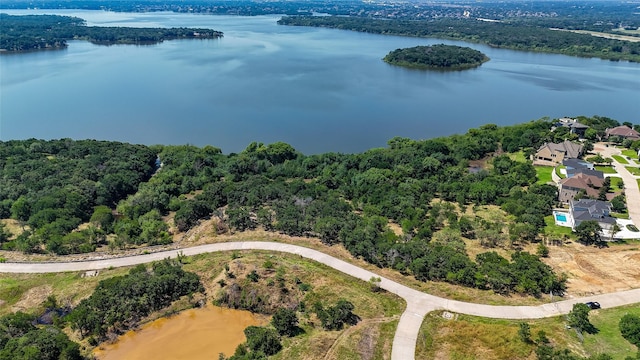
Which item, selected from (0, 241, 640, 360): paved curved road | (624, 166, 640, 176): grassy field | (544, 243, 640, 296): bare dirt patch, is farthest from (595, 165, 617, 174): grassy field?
(0, 241, 640, 360): paved curved road

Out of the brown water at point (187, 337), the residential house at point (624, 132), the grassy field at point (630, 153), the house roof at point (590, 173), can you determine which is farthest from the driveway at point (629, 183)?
the brown water at point (187, 337)

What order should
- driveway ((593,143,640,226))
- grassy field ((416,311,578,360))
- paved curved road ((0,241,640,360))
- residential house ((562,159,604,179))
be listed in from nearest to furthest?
grassy field ((416,311,578,360)) → paved curved road ((0,241,640,360)) → driveway ((593,143,640,226)) → residential house ((562,159,604,179))

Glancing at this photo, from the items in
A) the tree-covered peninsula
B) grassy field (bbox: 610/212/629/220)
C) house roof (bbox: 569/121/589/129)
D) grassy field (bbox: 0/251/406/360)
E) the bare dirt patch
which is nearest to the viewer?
grassy field (bbox: 0/251/406/360)

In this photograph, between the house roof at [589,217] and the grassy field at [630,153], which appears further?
the grassy field at [630,153]

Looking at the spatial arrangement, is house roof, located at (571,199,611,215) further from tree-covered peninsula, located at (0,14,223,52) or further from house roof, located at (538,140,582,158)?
tree-covered peninsula, located at (0,14,223,52)

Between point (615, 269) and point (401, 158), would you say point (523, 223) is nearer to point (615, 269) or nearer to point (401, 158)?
point (615, 269)

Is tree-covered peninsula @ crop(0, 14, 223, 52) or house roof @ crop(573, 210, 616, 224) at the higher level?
tree-covered peninsula @ crop(0, 14, 223, 52)

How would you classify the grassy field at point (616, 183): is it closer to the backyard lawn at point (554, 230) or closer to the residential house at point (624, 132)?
the backyard lawn at point (554, 230)
